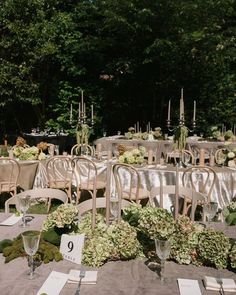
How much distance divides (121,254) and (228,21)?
40.0 feet

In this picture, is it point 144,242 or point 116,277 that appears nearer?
point 116,277

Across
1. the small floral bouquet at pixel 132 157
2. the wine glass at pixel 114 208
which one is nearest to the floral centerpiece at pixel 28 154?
the small floral bouquet at pixel 132 157

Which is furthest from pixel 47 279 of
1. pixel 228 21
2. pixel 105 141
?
pixel 228 21

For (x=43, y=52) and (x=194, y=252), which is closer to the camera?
(x=194, y=252)

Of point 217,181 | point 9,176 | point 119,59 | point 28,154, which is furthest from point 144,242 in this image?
point 119,59

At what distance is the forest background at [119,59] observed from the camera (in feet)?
36.0

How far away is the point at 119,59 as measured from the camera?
38.4 feet

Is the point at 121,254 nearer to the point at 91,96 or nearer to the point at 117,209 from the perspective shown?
the point at 117,209

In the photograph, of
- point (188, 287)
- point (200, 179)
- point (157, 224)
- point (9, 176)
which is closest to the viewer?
point (188, 287)

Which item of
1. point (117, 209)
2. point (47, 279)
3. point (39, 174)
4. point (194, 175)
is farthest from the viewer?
point (39, 174)

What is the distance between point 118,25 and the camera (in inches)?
437

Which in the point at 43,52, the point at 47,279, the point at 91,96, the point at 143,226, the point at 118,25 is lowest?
the point at 47,279

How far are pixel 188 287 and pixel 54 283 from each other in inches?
23.7

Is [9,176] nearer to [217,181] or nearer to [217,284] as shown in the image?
[217,181]
